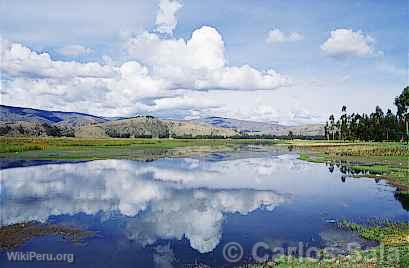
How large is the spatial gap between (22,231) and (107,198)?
Result: 415 inches

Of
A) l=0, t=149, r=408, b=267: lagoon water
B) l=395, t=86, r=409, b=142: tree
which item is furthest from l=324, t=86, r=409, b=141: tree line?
l=0, t=149, r=408, b=267: lagoon water

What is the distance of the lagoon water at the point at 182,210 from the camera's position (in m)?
19.0

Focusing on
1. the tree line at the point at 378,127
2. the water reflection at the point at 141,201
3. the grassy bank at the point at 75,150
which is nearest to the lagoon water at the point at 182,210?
the water reflection at the point at 141,201

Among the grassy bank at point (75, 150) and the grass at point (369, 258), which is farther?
the grassy bank at point (75, 150)

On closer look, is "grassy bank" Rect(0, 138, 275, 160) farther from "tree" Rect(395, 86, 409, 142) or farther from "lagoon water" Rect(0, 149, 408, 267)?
"tree" Rect(395, 86, 409, 142)

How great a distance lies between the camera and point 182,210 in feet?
90.8

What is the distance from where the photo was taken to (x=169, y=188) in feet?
125

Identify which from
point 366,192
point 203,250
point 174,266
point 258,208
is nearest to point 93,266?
point 174,266

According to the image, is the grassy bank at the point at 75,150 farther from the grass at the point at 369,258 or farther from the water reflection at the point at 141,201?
the grass at the point at 369,258

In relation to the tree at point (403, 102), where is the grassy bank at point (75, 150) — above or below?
below

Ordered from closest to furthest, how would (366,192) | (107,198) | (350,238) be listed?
1. (350,238)
2. (107,198)
3. (366,192)

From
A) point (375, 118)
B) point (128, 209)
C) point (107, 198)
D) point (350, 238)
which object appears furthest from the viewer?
point (375, 118)

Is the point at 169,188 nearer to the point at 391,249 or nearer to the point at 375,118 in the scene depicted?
the point at 391,249

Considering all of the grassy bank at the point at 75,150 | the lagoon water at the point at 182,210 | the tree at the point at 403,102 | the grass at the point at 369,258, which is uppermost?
the tree at the point at 403,102
